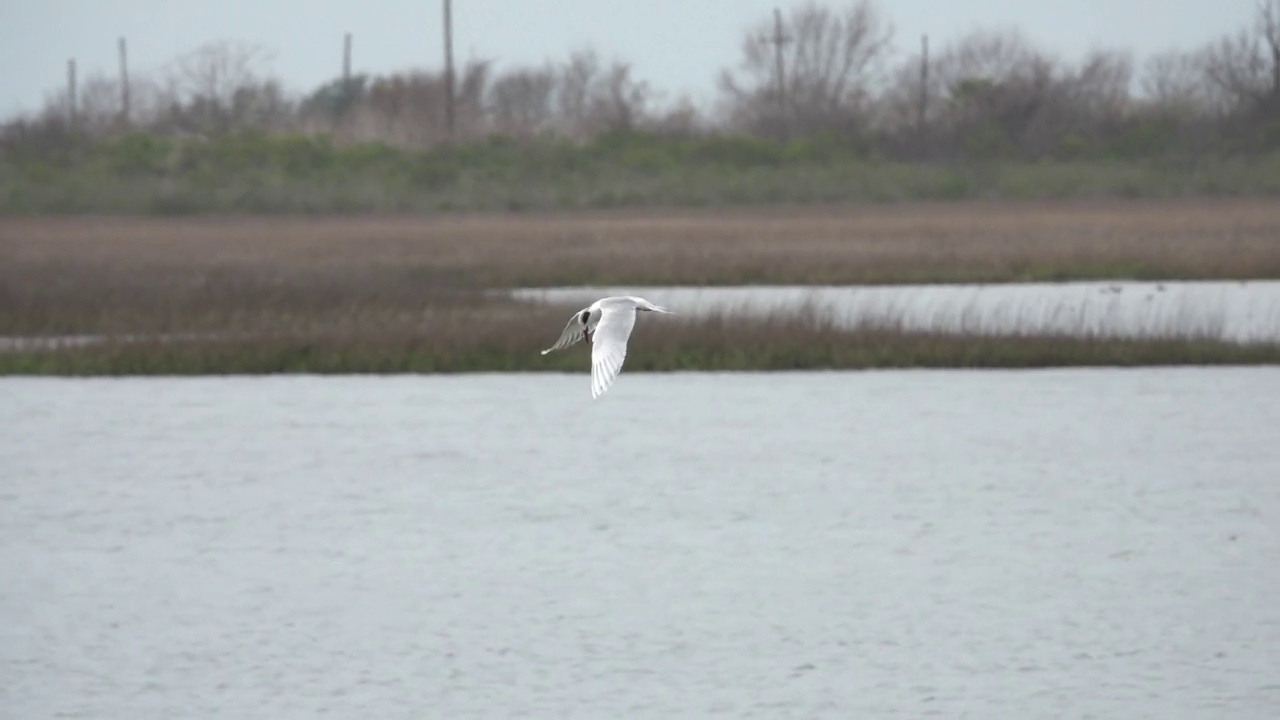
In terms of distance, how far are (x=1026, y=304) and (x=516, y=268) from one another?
690cm

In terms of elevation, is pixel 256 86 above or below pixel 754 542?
above

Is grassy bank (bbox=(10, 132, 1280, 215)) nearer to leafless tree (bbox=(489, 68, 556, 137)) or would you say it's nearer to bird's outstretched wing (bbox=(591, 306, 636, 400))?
leafless tree (bbox=(489, 68, 556, 137))

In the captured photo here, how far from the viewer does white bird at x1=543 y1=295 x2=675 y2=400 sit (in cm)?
607

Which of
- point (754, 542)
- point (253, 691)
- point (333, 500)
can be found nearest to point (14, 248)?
point (333, 500)

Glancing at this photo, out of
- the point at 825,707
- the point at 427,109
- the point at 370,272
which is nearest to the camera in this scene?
the point at 825,707

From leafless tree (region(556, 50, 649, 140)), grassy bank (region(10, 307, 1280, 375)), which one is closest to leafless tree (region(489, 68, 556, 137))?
leafless tree (region(556, 50, 649, 140))

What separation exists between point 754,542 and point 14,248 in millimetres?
19551

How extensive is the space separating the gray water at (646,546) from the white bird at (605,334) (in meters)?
2.32

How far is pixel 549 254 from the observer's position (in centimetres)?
2772

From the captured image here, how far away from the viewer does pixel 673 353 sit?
17.7 meters

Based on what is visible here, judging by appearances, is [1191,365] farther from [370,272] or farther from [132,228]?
[132,228]

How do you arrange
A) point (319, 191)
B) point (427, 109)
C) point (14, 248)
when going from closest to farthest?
point (14, 248) → point (319, 191) → point (427, 109)

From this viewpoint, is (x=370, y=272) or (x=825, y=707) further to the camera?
(x=370, y=272)

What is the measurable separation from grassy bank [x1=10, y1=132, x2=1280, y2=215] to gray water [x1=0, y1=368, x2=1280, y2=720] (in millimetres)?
22506
